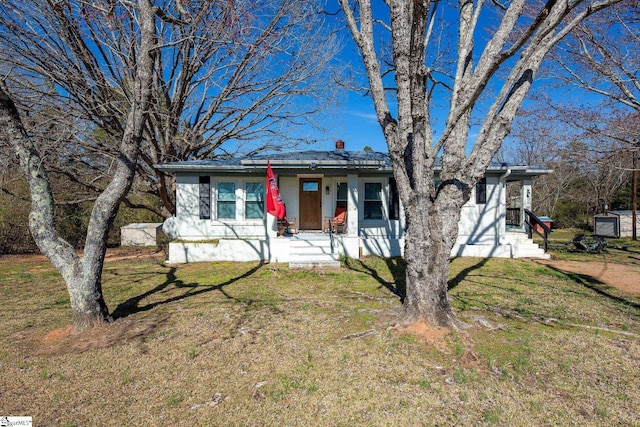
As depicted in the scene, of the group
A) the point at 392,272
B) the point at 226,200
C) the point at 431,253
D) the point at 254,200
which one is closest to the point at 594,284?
the point at 392,272

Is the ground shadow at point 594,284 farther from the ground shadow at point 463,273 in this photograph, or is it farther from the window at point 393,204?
the window at point 393,204

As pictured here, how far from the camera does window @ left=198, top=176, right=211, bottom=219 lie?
1028cm

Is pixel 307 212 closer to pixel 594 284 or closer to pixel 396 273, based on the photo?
pixel 396 273

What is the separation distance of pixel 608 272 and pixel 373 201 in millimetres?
6876

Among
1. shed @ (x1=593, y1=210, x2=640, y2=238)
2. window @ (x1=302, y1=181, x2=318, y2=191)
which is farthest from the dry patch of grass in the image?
shed @ (x1=593, y1=210, x2=640, y2=238)

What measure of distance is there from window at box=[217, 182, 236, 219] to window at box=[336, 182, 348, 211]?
3.67m

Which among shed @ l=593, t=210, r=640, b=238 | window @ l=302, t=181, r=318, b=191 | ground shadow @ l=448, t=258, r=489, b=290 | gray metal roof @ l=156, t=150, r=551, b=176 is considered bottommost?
ground shadow @ l=448, t=258, r=489, b=290

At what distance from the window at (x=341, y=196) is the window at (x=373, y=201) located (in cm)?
76

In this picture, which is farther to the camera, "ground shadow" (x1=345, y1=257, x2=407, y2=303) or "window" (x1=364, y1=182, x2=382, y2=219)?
"window" (x1=364, y1=182, x2=382, y2=219)

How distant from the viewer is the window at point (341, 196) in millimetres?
11016

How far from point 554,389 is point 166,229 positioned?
10.6 meters

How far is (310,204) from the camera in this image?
1113cm

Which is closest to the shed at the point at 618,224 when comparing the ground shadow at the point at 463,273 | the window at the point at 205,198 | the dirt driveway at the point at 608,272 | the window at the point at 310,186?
the dirt driveway at the point at 608,272

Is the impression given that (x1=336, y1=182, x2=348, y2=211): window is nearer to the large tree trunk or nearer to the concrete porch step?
the concrete porch step
